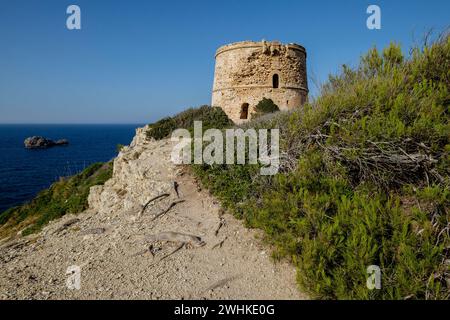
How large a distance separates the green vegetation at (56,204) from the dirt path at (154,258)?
381 cm

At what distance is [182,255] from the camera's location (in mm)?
5281

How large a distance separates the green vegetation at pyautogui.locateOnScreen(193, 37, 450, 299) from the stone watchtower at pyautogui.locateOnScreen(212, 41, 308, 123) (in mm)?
11455

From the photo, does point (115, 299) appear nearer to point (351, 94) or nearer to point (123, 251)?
point (123, 251)

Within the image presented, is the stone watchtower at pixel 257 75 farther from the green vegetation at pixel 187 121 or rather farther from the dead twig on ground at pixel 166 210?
the dead twig on ground at pixel 166 210

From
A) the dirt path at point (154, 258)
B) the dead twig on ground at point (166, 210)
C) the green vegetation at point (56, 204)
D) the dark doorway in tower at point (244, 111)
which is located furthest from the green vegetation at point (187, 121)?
the dead twig on ground at point (166, 210)

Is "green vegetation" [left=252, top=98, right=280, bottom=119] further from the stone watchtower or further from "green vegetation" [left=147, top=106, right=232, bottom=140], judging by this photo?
"green vegetation" [left=147, top=106, right=232, bottom=140]

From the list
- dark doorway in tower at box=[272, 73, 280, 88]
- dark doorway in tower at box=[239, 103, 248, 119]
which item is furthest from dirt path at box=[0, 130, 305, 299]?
dark doorway in tower at box=[272, 73, 280, 88]

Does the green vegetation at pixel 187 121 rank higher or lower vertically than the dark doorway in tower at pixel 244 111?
lower

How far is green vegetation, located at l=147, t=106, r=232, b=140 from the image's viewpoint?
16.6m

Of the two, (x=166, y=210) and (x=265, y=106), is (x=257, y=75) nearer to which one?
(x=265, y=106)

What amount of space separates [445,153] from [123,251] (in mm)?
6077

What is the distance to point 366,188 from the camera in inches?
200

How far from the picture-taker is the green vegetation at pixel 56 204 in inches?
467
